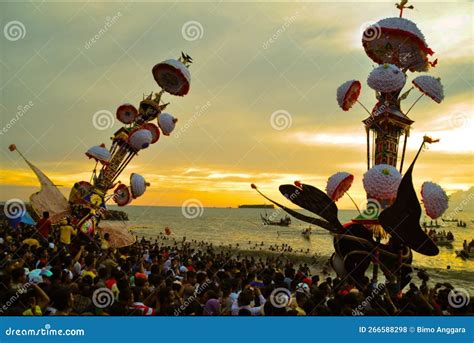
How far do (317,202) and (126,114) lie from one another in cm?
1391

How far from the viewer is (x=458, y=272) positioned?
36344 mm

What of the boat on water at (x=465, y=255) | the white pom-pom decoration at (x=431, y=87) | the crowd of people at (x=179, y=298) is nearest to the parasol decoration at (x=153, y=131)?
the white pom-pom decoration at (x=431, y=87)

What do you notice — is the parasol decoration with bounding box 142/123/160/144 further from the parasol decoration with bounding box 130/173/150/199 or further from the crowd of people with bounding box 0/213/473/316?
the crowd of people with bounding box 0/213/473/316

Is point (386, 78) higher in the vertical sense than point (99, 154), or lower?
lower

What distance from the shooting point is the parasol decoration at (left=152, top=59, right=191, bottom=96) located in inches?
819

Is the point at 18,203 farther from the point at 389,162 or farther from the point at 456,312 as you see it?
the point at 456,312

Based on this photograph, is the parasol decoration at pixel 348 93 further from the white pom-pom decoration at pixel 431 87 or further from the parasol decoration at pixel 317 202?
the parasol decoration at pixel 317 202

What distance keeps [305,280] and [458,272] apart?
3114 cm

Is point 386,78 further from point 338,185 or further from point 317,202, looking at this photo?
point 317,202

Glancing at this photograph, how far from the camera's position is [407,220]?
1143 cm

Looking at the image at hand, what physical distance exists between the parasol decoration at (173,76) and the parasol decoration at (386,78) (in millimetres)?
10500

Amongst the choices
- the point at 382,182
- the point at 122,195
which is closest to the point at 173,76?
the point at 122,195

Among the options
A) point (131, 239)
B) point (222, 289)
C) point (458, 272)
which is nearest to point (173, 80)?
point (131, 239)

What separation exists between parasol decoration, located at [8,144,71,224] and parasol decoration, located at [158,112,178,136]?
19.6ft
